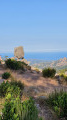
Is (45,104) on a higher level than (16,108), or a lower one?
lower

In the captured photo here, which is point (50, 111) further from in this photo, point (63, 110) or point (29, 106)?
point (29, 106)

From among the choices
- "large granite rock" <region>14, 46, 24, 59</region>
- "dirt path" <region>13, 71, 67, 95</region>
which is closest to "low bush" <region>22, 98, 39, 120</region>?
"dirt path" <region>13, 71, 67, 95</region>

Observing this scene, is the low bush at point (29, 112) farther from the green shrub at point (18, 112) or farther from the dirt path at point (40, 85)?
the dirt path at point (40, 85)

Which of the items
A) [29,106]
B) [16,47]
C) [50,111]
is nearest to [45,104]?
[50,111]

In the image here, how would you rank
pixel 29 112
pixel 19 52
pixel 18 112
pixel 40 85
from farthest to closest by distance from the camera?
pixel 19 52
pixel 40 85
pixel 29 112
pixel 18 112

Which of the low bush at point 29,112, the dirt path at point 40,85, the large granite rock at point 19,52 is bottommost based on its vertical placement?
the dirt path at point 40,85

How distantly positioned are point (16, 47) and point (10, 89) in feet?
95.1

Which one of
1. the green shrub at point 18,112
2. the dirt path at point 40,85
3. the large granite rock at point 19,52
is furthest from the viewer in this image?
the large granite rock at point 19,52

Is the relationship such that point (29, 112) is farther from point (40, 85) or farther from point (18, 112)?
point (40, 85)

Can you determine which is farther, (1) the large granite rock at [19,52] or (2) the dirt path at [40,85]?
(1) the large granite rock at [19,52]

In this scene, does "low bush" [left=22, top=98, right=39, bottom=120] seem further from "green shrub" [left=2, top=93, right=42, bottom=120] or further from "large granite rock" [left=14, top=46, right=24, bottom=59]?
"large granite rock" [left=14, top=46, right=24, bottom=59]

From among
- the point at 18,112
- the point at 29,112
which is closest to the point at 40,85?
the point at 29,112

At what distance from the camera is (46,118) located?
13.5 ft

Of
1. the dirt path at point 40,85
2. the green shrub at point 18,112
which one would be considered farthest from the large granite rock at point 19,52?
the green shrub at point 18,112
